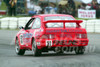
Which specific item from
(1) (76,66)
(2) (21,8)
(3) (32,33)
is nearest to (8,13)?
(2) (21,8)

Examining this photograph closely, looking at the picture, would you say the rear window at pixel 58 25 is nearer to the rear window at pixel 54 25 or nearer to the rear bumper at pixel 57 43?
the rear window at pixel 54 25

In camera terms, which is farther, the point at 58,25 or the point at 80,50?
the point at 80,50

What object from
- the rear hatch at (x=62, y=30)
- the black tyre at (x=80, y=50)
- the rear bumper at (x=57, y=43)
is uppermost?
the rear hatch at (x=62, y=30)

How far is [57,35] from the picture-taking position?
1138 centimetres

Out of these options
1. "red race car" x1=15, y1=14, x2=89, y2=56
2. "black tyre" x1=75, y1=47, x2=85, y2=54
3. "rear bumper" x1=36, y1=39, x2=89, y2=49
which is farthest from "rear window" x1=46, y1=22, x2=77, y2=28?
"black tyre" x1=75, y1=47, x2=85, y2=54

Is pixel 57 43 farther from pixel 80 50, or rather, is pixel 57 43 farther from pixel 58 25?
pixel 80 50

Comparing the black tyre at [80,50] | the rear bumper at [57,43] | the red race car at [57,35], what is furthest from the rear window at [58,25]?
the black tyre at [80,50]

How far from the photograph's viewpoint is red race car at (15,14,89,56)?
1131 centimetres

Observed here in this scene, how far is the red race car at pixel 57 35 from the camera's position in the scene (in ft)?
37.1

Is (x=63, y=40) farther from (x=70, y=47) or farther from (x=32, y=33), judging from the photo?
(x=32, y=33)

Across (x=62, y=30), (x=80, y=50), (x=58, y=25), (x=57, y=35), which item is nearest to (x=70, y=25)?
(x=58, y=25)

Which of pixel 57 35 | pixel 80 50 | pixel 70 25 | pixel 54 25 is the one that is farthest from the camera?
pixel 80 50

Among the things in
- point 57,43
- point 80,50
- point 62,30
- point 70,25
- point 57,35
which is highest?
point 70,25

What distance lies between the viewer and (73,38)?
11.5m
